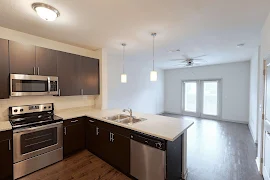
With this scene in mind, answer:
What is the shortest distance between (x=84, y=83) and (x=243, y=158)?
4.11 metres

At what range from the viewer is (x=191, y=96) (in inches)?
281

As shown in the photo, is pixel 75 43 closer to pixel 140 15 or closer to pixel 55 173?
pixel 140 15

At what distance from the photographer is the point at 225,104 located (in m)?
6.09

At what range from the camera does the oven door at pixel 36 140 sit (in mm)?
2178

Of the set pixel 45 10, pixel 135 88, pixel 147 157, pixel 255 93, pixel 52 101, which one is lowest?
pixel 147 157

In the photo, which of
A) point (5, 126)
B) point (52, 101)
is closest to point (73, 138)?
point (52, 101)

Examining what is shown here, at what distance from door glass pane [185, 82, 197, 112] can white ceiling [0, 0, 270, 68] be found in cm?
394

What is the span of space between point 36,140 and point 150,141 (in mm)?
2082

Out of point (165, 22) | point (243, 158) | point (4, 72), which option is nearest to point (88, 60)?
point (4, 72)

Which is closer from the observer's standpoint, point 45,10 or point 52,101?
point 45,10

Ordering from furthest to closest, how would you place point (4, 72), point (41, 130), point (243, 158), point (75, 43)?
point (75, 43), point (243, 158), point (41, 130), point (4, 72)

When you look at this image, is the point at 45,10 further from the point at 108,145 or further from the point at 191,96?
the point at 191,96

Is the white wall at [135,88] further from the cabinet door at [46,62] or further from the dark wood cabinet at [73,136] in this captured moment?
the cabinet door at [46,62]

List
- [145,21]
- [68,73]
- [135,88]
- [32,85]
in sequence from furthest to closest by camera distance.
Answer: [135,88] < [68,73] < [32,85] < [145,21]
